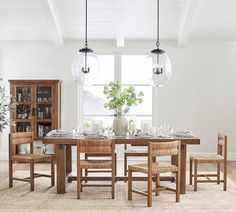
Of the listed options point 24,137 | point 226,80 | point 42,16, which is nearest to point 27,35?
point 42,16

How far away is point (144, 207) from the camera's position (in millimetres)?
5031

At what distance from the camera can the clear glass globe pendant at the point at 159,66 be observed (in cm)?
570

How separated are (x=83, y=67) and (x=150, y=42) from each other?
3668 mm

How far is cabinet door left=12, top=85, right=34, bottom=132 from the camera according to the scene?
8797 mm

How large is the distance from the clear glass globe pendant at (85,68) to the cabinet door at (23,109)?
318 cm

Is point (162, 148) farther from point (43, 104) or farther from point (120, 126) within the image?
point (43, 104)

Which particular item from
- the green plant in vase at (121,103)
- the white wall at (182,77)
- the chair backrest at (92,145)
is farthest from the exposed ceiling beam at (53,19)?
the chair backrest at (92,145)

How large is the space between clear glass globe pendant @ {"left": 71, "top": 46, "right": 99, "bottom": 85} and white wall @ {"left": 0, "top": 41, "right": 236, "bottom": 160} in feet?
11.0

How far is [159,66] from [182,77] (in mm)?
3534

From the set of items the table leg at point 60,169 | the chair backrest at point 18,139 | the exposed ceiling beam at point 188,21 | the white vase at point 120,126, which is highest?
the exposed ceiling beam at point 188,21

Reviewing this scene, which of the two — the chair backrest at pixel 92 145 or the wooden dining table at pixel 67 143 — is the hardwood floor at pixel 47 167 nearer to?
the wooden dining table at pixel 67 143

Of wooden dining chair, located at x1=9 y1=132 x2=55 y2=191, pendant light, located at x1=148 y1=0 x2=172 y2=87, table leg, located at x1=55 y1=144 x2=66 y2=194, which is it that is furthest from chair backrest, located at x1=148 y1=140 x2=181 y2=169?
wooden dining chair, located at x1=9 y1=132 x2=55 y2=191

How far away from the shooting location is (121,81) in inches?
365

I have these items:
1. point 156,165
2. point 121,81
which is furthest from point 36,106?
point 156,165
